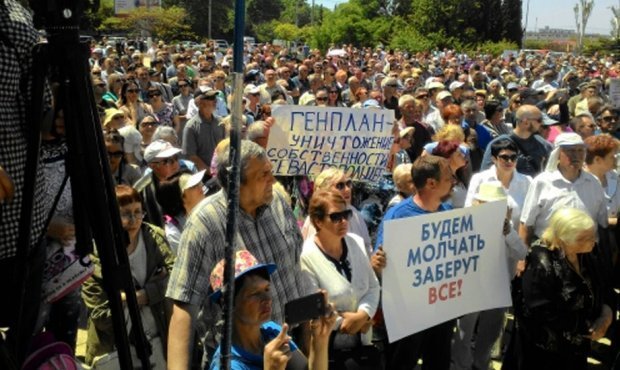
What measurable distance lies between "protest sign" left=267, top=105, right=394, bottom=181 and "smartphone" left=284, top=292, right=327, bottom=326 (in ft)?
11.8

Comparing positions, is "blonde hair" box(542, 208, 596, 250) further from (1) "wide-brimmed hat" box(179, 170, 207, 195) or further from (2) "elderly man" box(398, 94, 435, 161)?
(2) "elderly man" box(398, 94, 435, 161)

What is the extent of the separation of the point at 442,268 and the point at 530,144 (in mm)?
3018

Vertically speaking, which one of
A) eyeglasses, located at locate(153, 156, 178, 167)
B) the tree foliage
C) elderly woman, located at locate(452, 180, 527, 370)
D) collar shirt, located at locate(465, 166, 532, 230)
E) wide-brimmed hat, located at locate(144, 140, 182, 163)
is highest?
the tree foliage

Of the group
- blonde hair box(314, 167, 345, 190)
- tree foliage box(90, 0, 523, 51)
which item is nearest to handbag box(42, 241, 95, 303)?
blonde hair box(314, 167, 345, 190)

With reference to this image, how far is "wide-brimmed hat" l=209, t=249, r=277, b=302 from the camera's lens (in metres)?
2.62

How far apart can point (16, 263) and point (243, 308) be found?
3.19 ft

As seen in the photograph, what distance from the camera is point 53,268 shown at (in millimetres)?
2418

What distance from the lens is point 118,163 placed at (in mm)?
5660

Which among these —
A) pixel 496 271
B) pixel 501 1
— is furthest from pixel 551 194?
pixel 501 1

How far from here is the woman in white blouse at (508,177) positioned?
5516mm

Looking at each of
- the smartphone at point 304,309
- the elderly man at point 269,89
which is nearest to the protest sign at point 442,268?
the smartphone at point 304,309

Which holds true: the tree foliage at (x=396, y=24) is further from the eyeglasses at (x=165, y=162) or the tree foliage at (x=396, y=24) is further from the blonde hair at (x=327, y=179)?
the blonde hair at (x=327, y=179)

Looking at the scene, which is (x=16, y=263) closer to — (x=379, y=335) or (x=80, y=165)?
(x=80, y=165)

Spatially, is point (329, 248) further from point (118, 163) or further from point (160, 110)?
point (160, 110)
